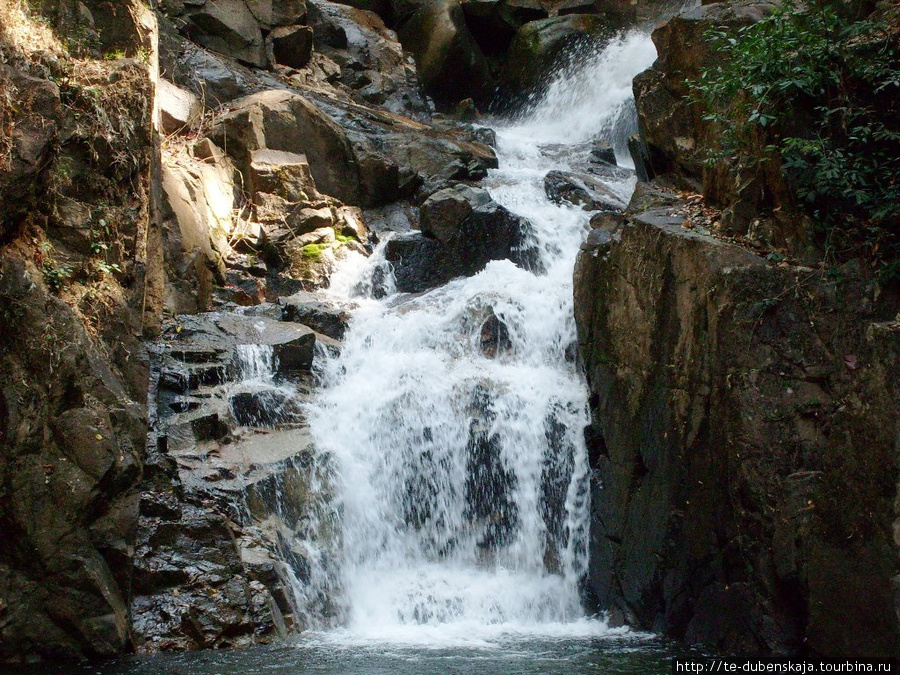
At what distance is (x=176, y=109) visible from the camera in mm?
14156

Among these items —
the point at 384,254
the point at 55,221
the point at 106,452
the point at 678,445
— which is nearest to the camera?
the point at 106,452

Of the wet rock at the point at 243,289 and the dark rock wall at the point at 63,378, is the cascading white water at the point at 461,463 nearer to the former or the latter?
the wet rock at the point at 243,289

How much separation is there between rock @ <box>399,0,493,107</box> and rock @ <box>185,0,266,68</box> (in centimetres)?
560

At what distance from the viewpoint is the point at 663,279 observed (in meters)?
8.51

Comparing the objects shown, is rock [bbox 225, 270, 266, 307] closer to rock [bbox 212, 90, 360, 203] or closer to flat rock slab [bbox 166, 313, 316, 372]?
flat rock slab [bbox 166, 313, 316, 372]

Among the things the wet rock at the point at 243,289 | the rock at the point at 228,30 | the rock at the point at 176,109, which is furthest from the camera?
the rock at the point at 228,30

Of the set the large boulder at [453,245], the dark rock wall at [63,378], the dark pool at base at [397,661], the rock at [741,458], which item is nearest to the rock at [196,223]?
the large boulder at [453,245]

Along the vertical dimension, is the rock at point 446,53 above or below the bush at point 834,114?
above

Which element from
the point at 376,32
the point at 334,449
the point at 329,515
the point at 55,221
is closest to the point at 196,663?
the point at 329,515

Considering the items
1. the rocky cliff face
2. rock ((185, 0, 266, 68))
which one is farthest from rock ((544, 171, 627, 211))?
rock ((185, 0, 266, 68))

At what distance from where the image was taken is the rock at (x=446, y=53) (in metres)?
22.7

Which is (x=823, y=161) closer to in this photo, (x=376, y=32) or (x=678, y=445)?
(x=678, y=445)

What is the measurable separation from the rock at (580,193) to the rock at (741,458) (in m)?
6.32

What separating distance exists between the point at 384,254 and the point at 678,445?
Result: 7.65 metres
